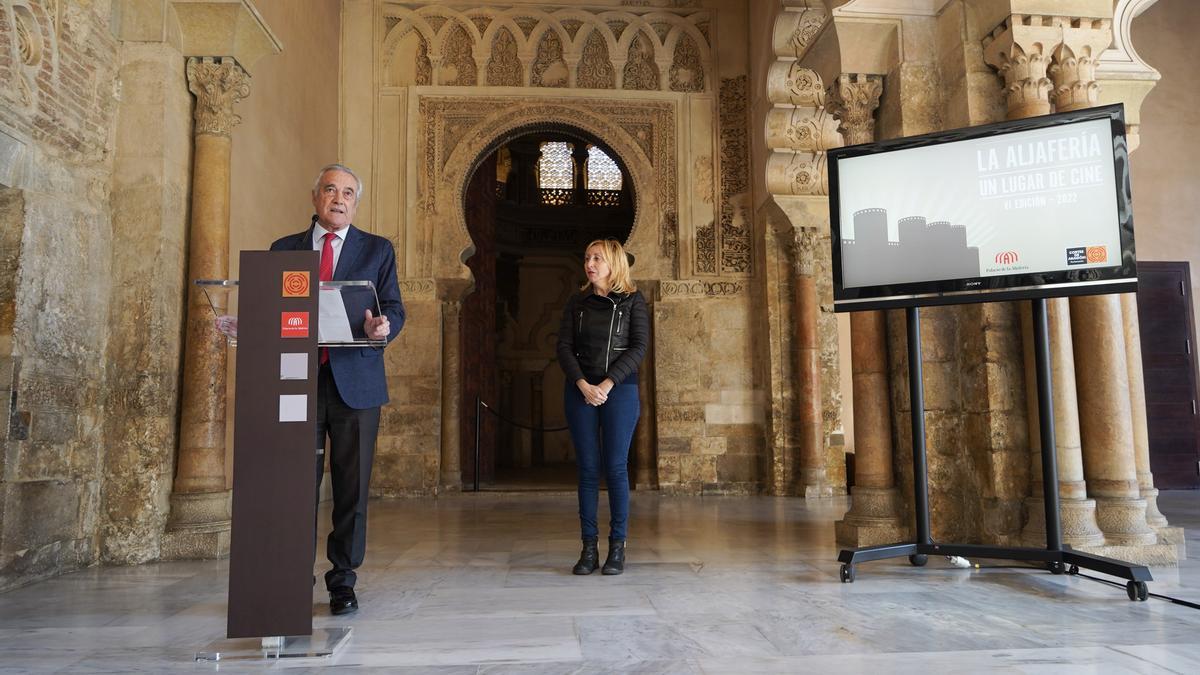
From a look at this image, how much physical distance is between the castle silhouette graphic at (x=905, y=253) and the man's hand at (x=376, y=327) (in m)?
2.29

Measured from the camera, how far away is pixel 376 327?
286cm

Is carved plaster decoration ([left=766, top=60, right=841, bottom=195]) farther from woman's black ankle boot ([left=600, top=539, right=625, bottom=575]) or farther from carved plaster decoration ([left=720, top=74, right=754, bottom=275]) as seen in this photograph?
woman's black ankle boot ([left=600, top=539, right=625, bottom=575])

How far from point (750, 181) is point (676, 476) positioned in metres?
3.42

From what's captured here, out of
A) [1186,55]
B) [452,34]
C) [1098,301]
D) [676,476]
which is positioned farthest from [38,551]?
[1186,55]

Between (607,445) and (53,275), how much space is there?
304 centimetres

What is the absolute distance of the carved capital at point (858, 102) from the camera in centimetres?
504

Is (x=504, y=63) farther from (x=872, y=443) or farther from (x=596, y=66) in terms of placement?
(x=872, y=443)

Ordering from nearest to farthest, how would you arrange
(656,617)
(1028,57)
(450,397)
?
(656,617), (1028,57), (450,397)

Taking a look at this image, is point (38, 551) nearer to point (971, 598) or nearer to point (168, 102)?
point (168, 102)

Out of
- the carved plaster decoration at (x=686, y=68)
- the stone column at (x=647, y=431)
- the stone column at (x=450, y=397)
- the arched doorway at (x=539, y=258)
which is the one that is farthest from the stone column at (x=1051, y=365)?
the arched doorway at (x=539, y=258)

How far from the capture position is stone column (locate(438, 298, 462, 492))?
9281mm

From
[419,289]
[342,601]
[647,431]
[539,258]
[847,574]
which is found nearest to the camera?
[342,601]

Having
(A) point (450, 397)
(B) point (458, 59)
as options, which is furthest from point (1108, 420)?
(B) point (458, 59)

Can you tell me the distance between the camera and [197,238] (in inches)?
202
